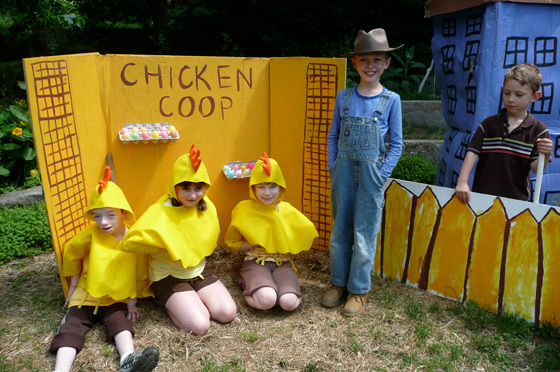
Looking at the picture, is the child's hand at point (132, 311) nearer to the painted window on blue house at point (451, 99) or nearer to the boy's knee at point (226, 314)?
the boy's knee at point (226, 314)

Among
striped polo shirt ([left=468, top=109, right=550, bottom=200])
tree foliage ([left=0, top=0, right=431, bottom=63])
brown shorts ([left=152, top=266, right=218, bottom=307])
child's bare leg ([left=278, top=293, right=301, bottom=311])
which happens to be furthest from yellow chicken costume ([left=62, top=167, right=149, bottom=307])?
tree foliage ([left=0, top=0, right=431, bottom=63])

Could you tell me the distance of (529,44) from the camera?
379cm

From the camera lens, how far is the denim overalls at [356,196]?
3.12 m

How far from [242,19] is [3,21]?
5.29m

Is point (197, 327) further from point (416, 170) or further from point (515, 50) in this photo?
point (416, 170)

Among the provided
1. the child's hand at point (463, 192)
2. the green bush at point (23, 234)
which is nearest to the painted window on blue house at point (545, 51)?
the child's hand at point (463, 192)

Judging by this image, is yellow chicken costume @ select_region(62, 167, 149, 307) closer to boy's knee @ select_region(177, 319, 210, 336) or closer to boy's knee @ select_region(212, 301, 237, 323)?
boy's knee @ select_region(177, 319, 210, 336)

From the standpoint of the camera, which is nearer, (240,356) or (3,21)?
(240,356)

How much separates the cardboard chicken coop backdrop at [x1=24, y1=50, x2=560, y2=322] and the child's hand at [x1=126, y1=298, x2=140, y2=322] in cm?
52

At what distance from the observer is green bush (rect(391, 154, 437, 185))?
5941 mm

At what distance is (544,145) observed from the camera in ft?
9.75

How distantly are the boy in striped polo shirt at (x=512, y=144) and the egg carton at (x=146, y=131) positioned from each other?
7.26ft

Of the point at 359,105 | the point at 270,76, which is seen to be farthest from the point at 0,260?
the point at 359,105

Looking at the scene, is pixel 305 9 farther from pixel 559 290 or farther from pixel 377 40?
pixel 559 290
